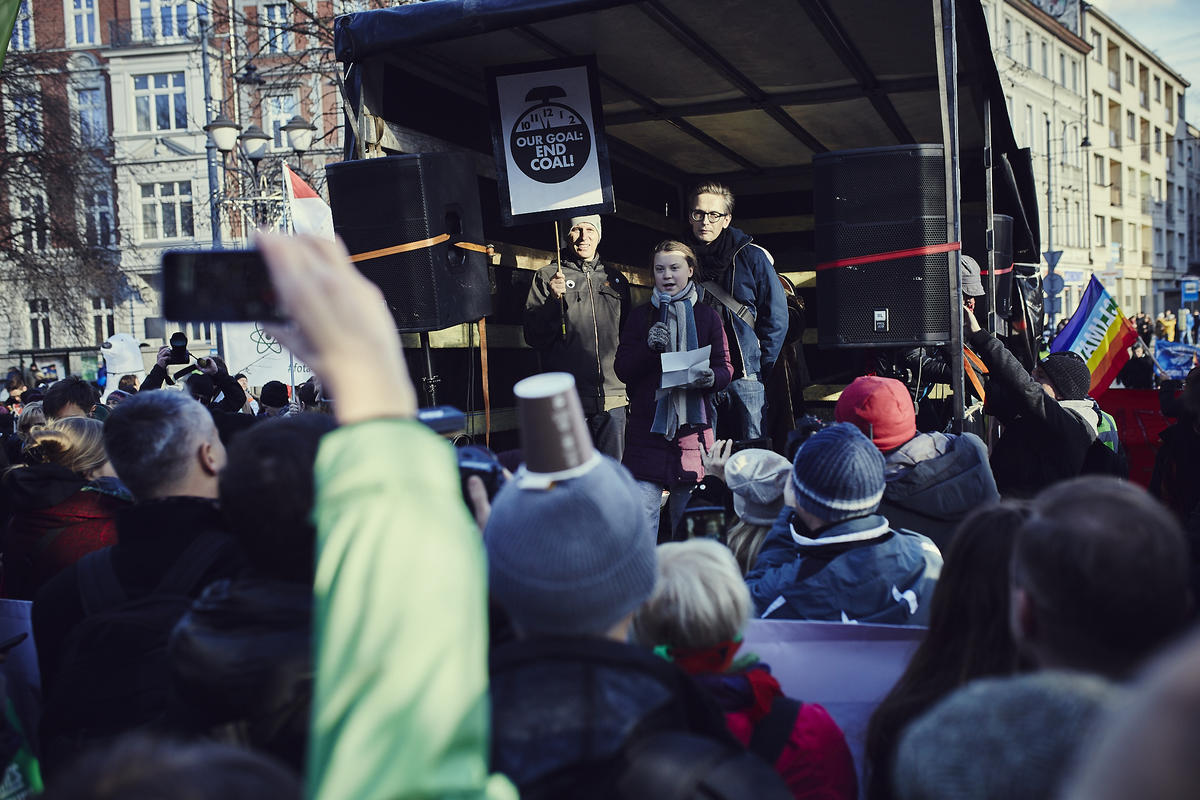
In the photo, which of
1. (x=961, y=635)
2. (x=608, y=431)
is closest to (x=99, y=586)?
(x=961, y=635)

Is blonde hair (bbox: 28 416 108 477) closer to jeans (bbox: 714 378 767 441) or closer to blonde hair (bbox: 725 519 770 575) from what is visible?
blonde hair (bbox: 725 519 770 575)

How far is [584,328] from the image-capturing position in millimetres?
6516

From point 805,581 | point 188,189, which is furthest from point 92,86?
point 805,581

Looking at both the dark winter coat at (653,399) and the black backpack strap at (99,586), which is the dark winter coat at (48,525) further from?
the dark winter coat at (653,399)

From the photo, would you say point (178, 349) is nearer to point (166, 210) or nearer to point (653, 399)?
point (653, 399)

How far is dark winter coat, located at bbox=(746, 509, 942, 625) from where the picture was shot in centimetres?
274

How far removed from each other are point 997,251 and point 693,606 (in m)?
7.77

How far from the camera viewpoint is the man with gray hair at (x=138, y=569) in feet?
6.86

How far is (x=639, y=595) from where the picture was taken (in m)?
1.60

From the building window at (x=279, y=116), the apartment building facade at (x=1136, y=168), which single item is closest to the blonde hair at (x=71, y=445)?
the building window at (x=279, y=116)

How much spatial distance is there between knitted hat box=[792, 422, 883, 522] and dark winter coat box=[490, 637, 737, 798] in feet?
4.61

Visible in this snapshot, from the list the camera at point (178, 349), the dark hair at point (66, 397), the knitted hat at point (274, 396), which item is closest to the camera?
the dark hair at point (66, 397)

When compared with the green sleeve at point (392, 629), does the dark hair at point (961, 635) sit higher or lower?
lower

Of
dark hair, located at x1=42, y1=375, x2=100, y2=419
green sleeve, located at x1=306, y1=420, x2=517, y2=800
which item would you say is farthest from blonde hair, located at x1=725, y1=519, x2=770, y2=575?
dark hair, located at x1=42, y1=375, x2=100, y2=419
